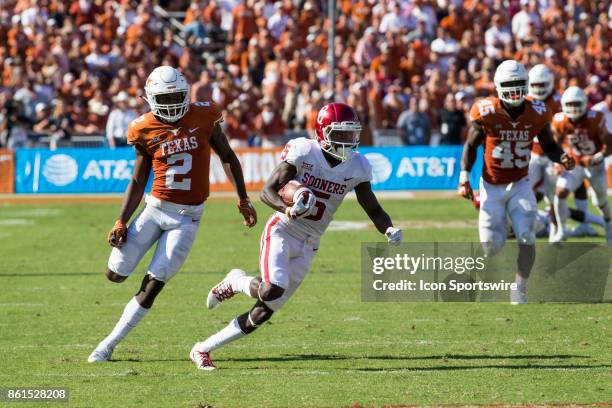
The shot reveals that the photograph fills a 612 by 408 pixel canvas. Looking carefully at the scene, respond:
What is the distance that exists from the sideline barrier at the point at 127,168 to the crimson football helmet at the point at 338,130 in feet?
43.5

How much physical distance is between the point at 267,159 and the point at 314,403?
14.5m

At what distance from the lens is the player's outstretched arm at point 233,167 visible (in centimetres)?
773

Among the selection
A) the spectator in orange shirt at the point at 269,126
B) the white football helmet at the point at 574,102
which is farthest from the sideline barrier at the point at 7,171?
the white football helmet at the point at 574,102

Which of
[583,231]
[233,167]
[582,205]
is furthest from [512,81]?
[583,231]

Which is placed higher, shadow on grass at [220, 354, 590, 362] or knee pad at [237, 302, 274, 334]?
knee pad at [237, 302, 274, 334]

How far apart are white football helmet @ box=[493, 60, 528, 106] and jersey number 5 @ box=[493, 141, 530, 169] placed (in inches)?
14.9

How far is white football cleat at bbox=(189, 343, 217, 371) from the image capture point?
717 cm

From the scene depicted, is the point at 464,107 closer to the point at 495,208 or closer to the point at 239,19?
the point at 239,19

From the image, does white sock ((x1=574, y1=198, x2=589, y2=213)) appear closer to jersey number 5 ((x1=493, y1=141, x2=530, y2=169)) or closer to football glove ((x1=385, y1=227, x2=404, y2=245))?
jersey number 5 ((x1=493, y1=141, x2=530, y2=169))

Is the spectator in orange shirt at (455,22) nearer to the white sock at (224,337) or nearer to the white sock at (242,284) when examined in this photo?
the white sock at (242,284)

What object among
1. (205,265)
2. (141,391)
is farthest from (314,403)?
(205,265)

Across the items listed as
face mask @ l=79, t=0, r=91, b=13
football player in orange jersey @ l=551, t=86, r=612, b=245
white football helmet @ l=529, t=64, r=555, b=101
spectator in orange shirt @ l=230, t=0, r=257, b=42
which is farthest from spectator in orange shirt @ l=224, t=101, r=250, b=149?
white football helmet @ l=529, t=64, r=555, b=101

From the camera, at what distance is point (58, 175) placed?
20641mm

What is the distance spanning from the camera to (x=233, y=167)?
782cm
